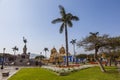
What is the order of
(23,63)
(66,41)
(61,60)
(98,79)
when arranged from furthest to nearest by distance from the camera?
(23,63) → (61,60) → (66,41) → (98,79)

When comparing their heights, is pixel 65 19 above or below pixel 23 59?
above

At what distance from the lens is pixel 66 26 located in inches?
1629

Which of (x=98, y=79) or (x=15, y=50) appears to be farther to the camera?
(x=15, y=50)

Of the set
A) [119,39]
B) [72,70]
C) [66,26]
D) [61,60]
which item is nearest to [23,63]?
[61,60]

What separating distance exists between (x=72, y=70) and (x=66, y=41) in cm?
1273

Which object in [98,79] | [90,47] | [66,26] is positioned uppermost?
[66,26]

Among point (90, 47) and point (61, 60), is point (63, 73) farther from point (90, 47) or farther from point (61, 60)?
point (61, 60)

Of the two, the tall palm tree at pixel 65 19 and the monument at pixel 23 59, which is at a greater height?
the tall palm tree at pixel 65 19

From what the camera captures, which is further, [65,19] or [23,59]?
[23,59]

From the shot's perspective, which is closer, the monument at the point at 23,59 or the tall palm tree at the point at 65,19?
the tall palm tree at the point at 65,19

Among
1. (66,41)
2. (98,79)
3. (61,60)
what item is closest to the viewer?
(98,79)

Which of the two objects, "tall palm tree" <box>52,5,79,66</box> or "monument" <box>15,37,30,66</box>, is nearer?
"tall palm tree" <box>52,5,79,66</box>

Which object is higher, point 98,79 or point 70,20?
point 70,20

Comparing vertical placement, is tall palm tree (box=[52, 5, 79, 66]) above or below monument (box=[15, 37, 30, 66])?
above
